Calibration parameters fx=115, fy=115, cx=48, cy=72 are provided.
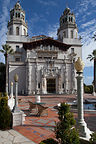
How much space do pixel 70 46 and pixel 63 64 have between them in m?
7.62

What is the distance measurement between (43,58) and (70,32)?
14.1 m

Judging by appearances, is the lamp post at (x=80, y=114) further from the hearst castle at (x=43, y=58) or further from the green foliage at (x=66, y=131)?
the hearst castle at (x=43, y=58)

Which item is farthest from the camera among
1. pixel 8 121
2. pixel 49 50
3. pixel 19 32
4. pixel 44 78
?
pixel 19 32

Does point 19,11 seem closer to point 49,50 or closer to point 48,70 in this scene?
point 49,50

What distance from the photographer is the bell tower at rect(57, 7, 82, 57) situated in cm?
3838

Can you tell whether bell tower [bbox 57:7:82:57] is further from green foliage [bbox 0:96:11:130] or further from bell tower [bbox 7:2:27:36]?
green foliage [bbox 0:96:11:130]

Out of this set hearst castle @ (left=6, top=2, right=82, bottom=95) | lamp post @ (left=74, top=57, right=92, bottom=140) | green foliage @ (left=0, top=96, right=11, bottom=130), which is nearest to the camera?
lamp post @ (left=74, top=57, right=92, bottom=140)

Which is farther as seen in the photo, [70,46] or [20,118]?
[70,46]

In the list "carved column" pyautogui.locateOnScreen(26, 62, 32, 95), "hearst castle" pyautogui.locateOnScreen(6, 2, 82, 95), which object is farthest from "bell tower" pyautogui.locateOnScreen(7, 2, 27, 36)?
"carved column" pyautogui.locateOnScreen(26, 62, 32, 95)

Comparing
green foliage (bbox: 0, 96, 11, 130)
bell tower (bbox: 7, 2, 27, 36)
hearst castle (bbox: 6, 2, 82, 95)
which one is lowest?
green foliage (bbox: 0, 96, 11, 130)

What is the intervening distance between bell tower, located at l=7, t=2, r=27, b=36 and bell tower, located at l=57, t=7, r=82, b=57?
13.0 m

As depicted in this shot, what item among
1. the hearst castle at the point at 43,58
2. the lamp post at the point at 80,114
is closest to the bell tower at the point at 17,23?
the hearst castle at the point at 43,58

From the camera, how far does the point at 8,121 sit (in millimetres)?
6938

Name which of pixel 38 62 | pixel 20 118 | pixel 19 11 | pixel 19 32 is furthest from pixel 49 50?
pixel 20 118
